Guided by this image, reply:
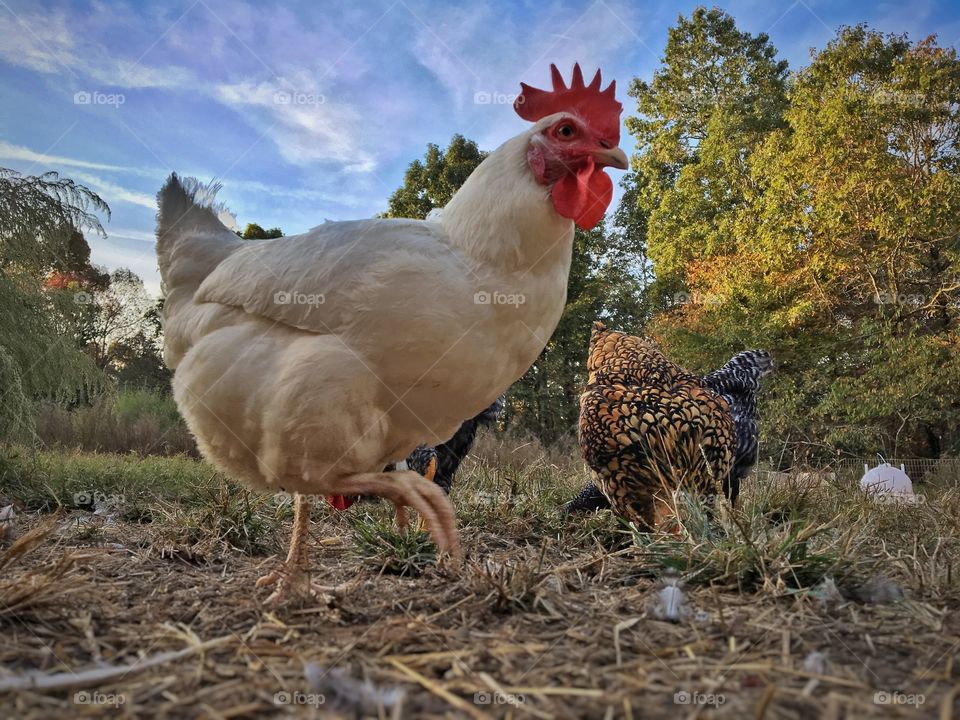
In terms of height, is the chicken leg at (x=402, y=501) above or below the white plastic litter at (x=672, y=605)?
above

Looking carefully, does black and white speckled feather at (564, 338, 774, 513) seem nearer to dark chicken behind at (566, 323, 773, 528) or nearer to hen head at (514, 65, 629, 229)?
dark chicken behind at (566, 323, 773, 528)

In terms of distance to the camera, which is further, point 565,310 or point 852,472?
point 565,310

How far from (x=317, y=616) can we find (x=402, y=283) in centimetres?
Result: 112

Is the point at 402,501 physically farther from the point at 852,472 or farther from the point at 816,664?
the point at 852,472

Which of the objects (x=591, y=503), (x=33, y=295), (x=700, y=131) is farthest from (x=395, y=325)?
(x=700, y=131)

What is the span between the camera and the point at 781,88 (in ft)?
60.7

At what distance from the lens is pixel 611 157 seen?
2256mm

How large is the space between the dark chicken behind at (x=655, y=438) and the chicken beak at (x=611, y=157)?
169 cm

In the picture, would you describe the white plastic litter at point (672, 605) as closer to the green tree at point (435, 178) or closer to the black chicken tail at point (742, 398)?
the black chicken tail at point (742, 398)

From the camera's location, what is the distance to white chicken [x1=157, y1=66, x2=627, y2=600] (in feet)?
7.04

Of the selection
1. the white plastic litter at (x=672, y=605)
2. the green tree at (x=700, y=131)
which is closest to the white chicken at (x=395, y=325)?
the white plastic litter at (x=672, y=605)

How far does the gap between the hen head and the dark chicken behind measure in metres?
1.61

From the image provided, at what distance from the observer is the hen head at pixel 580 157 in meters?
2.23

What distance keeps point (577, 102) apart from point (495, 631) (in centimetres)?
195
